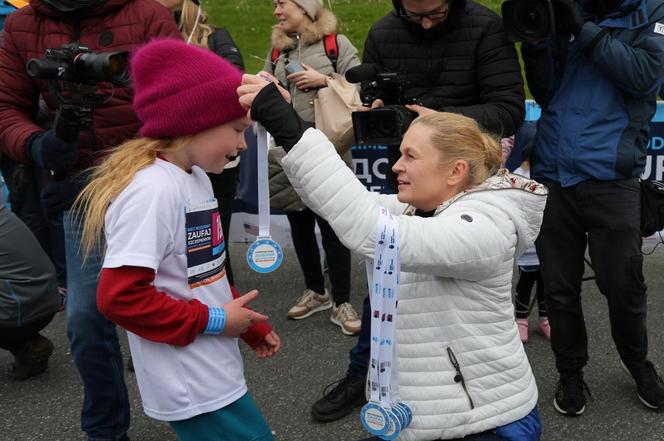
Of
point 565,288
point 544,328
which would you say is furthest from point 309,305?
point 565,288

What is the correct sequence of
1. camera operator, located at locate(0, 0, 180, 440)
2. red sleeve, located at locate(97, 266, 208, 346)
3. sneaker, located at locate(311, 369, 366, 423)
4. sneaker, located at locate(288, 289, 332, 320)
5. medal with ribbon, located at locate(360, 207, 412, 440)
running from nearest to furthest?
medal with ribbon, located at locate(360, 207, 412, 440)
red sleeve, located at locate(97, 266, 208, 346)
camera operator, located at locate(0, 0, 180, 440)
sneaker, located at locate(311, 369, 366, 423)
sneaker, located at locate(288, 289, 332, 320)

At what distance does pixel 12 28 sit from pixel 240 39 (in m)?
9.97

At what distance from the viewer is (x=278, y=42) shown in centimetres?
422

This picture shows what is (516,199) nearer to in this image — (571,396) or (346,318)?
(571,396)

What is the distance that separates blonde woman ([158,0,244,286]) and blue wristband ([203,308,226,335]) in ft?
7.02

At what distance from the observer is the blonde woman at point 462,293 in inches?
74.9

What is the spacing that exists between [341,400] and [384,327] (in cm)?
166

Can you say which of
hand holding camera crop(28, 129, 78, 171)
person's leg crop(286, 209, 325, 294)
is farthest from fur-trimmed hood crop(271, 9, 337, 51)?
hand holding camera crop(28, 129, 78, 171)

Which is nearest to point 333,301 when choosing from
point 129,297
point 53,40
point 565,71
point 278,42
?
point 278,42

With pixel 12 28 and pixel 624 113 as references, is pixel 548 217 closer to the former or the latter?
pixel 624 113

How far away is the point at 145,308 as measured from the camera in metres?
1.87

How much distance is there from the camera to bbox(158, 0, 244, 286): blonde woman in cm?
409

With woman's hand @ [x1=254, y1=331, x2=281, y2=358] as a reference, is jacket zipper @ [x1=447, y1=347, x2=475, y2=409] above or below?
above

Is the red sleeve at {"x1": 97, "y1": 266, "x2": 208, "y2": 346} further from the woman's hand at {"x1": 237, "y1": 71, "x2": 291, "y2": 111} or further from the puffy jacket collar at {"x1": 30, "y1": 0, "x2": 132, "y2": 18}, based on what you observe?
the puffy jacket collar at {"x1": 30, "y1": 0, "x2": 132, "y2": 18}
